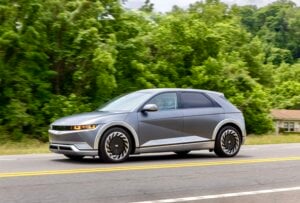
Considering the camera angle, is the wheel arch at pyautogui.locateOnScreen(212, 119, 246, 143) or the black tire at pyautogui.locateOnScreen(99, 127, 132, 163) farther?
the wheel arch at pyautogui.locateOnScreen(212, 119, 246, 143)

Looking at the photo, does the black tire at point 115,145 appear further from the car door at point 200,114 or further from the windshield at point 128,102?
the car door at point 200,114

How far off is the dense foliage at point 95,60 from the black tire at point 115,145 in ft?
41.0

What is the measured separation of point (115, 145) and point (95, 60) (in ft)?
44.0

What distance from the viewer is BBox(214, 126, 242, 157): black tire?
1351 centimetres

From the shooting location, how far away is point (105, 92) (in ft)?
87.1

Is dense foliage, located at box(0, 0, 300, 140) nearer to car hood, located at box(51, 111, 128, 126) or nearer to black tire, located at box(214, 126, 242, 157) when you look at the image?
black tire, located at box(214, 126, 242, 157)

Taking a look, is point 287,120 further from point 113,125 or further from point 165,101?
point 113,125

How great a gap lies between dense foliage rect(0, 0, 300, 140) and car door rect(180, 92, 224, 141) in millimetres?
11686

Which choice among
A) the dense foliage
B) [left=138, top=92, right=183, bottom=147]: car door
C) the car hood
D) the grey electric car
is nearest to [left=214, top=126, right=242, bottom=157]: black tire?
the grey electric car

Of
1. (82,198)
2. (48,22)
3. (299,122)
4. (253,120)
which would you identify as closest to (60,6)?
(48,22)

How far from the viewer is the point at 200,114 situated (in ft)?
43.6

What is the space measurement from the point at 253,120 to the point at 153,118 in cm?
2273

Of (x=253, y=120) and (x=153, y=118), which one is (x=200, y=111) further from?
(x=253, y=120)

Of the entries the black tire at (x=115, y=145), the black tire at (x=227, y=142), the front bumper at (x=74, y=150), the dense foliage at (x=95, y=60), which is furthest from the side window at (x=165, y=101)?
the dense foliage at (x=95, y=60)
